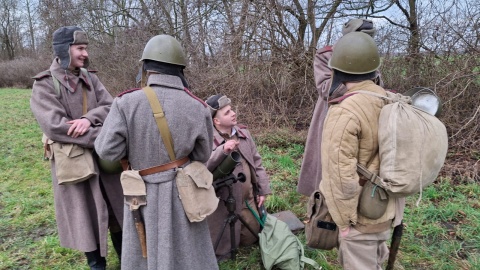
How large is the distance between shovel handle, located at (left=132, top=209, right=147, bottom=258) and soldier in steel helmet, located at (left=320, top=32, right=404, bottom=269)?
3.59 ft

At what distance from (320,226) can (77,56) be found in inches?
84.5

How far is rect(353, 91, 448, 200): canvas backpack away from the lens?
1761 millimetres

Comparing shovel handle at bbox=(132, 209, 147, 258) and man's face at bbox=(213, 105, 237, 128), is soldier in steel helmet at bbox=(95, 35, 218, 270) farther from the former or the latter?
man's face at bbox=(213, 105, 237, 128)

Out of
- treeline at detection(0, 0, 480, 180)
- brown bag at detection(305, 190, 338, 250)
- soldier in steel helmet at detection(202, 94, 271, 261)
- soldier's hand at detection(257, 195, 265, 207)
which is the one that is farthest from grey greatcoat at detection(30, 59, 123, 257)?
treeline at detection(0, 0, 480, 180)

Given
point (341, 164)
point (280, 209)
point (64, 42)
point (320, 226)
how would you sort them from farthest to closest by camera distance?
point (280, 209) → point (64, 42) → point (320, 226) → point (341, 164)

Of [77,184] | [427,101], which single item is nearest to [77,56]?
[77,184]

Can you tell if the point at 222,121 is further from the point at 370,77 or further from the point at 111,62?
the point at 111,62

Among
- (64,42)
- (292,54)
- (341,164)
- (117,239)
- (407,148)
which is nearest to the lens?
(407,148)

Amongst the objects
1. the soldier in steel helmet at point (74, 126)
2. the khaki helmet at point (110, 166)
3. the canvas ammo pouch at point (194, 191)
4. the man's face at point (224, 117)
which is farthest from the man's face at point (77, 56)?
the canvas ammo pouch at point (194, 191)

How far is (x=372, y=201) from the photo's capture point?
76.1 inches

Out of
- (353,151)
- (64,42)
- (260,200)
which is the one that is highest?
(64,42)

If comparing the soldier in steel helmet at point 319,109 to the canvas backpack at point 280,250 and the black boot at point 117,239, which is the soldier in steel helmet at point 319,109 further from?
the black boot at point 117,239

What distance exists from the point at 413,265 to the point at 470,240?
77 centimetres

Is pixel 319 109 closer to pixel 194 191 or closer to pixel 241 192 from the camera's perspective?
pixel 241 192
